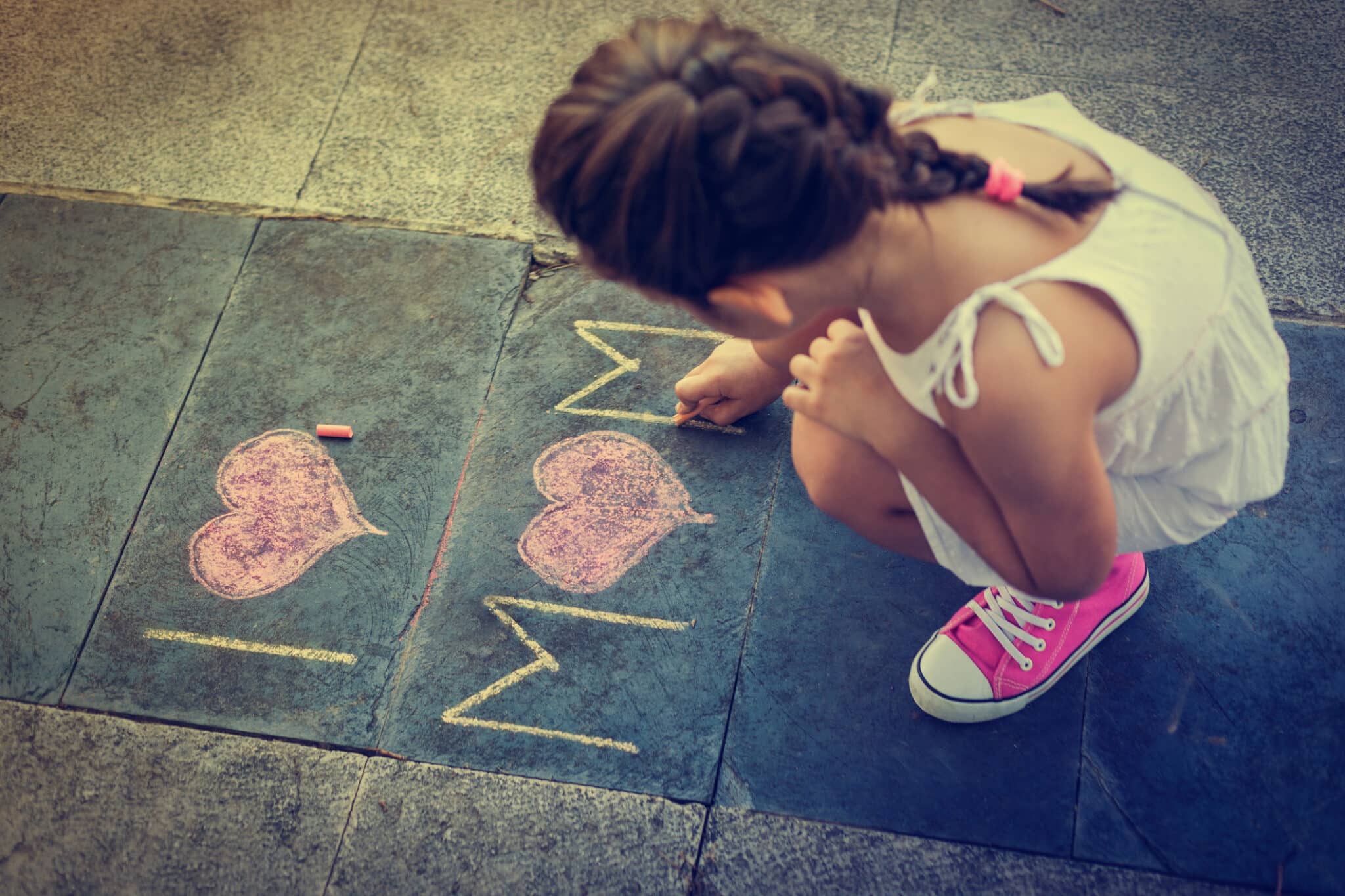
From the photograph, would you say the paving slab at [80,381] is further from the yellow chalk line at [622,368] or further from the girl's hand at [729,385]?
the girl's hand at [729,385]

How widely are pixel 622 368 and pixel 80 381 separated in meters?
1.42

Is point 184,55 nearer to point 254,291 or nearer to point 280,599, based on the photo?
point 254,291

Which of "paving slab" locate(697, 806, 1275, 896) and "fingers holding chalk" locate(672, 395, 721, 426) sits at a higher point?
"fingers holding chalk" locate(672, 395, 721, 426)

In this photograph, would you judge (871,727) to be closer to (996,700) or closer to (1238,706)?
(996,700)

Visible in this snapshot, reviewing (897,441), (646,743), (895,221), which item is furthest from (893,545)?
(895,221)

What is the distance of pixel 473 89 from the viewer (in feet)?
9.71

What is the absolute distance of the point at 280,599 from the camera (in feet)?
7.09

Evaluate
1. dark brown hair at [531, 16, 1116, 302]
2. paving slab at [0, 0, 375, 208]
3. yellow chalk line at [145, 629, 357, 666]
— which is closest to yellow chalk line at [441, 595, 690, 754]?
yellow chalk line at [145, 629, 357, 666]

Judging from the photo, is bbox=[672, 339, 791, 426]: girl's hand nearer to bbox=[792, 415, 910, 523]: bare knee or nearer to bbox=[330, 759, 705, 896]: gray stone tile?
bbox=[792, 415, 910, 523]: bare knee

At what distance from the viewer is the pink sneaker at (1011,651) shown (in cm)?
189

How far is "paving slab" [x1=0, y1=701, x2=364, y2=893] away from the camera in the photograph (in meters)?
1.91

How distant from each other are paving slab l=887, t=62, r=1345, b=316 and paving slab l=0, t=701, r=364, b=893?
242 cm

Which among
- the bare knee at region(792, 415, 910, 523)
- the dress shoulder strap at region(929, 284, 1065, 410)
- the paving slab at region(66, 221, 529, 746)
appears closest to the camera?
the dress shoulder strap at region(929, 284, 1065, 410)

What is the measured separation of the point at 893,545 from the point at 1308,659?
915 millimetres
